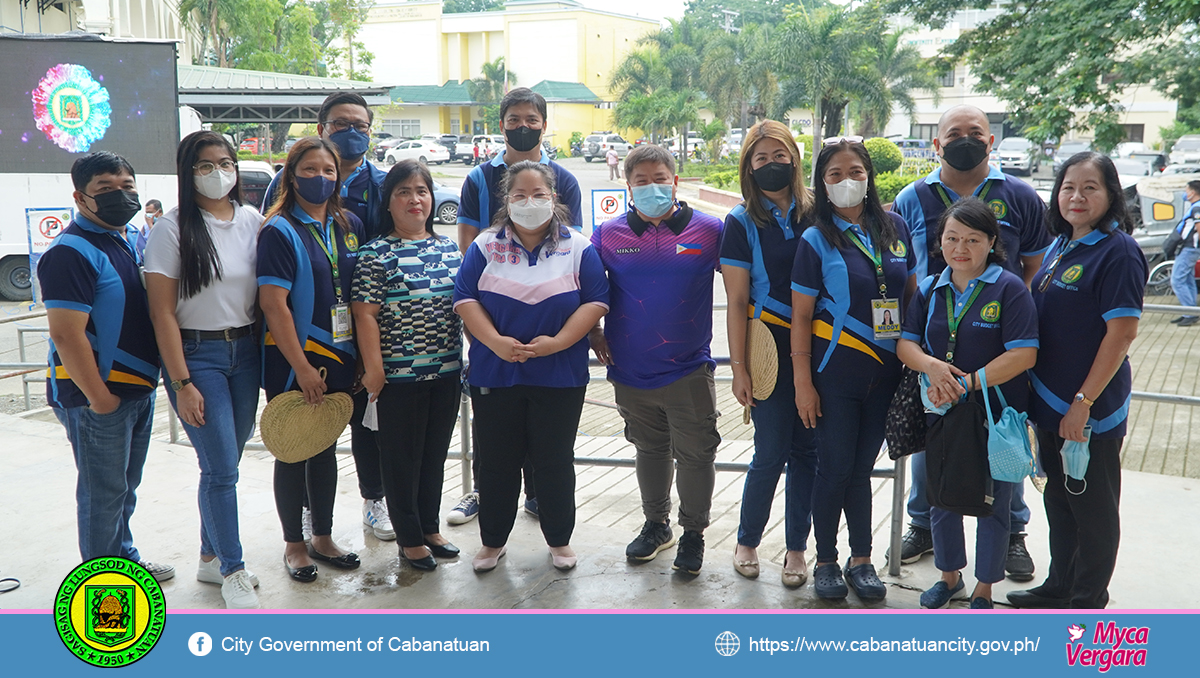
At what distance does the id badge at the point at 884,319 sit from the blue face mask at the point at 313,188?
2.07m

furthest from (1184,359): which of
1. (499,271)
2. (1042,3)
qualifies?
(499,271)

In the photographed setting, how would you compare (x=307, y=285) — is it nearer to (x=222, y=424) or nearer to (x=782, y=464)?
(x=222, y=424)

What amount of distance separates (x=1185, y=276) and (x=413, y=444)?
32.1 feet

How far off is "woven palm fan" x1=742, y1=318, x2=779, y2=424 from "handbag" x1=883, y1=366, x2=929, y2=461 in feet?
1.44

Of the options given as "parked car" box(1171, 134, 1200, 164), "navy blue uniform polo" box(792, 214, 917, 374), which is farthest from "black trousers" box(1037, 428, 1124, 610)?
"parked car" box(1171, 134, 1200, 164)

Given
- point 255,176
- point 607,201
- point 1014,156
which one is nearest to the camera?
point 607,201

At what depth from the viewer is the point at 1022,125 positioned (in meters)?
13.6

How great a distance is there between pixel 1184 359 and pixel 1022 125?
6160 mm

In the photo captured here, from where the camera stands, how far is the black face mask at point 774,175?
3.35 m

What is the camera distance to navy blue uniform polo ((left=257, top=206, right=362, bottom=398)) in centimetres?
328

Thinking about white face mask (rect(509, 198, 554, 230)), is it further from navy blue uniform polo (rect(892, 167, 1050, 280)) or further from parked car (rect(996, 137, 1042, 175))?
parked car (rect(996, 137, 1042, 175))

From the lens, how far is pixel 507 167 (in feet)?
12.7
